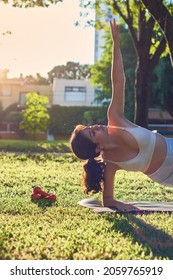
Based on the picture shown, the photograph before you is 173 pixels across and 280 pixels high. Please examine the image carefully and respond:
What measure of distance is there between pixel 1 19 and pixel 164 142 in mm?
11986

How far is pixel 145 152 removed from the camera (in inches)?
187

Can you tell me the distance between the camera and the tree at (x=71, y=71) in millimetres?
69062

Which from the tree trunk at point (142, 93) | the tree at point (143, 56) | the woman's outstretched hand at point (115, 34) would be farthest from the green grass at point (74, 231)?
the tree at point (143, 56)

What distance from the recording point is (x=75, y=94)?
48.6 metres

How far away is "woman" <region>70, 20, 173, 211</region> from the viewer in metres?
4.73

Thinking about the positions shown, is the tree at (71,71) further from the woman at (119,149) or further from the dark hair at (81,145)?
the dark hair at (81,145)

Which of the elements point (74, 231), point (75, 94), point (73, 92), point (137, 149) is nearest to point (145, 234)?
point (74, 231)

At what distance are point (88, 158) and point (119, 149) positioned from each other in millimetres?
317

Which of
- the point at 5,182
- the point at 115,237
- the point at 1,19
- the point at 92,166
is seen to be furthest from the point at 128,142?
the point at 1,19

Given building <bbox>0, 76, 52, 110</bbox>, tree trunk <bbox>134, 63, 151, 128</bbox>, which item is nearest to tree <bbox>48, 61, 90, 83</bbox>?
building <bbox>0, 76, 52, 110</bbox>

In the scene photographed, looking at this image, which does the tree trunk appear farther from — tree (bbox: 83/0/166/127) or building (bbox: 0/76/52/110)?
building (bbox: 0/76/52/110)

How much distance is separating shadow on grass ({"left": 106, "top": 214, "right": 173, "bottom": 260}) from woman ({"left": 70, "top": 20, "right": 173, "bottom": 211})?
45 cm

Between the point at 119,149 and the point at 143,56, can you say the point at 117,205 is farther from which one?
the point at 143,56

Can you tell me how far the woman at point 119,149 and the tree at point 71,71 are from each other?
211 feet
